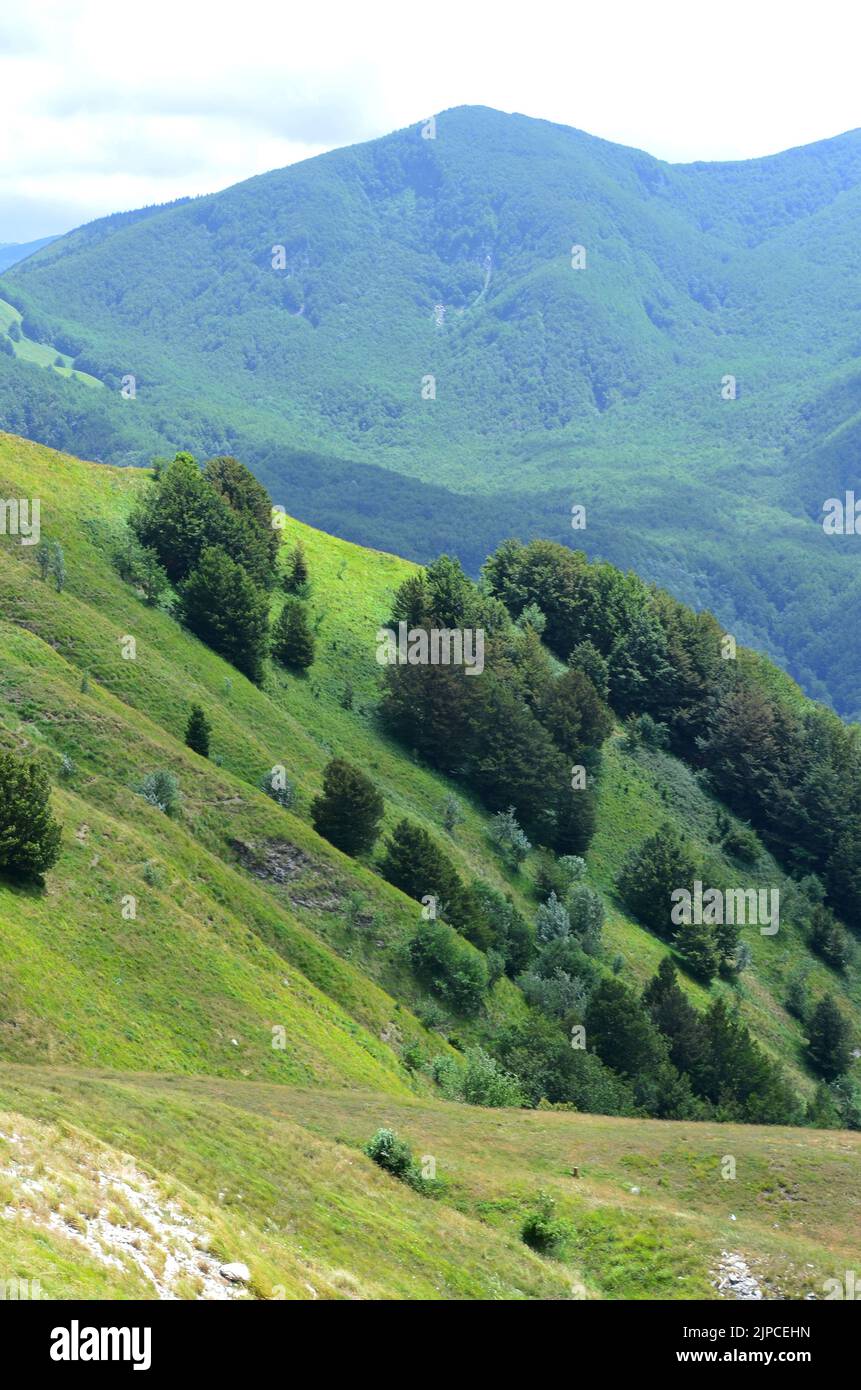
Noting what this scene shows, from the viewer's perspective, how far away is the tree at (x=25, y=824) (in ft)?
130

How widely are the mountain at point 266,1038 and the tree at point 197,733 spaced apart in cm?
79

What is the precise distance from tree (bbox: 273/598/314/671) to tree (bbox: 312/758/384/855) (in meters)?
21.3

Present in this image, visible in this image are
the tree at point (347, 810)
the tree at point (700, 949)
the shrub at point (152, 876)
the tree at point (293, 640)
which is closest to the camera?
the shrub at point (152, 876)

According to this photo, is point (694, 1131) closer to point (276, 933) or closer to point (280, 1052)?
point (280, 1052)

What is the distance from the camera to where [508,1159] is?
3491 cm

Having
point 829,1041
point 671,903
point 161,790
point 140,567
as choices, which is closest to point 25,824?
point 161,790

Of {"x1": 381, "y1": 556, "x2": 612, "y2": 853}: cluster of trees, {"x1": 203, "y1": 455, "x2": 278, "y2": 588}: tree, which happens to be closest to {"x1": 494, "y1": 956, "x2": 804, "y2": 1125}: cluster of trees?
{"x1": 381, "y1": 556, "x2": 612, "y2": 853}: cluster of trees

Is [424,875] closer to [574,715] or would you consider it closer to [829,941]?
[574,715]

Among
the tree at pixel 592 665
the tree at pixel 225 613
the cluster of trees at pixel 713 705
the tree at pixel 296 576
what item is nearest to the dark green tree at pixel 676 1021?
the tree at pixel 225 613

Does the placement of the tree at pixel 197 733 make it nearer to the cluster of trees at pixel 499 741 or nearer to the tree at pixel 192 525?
the tree at pixel 192 525

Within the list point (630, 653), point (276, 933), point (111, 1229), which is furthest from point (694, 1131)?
point (630, 653)

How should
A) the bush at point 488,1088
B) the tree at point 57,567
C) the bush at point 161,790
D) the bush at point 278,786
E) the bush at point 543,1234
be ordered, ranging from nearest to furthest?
the bush at point 543,1234, the bush at point 488,1088, the bush at point 161,790, the bush at point 278,786, the tree at point 57,567

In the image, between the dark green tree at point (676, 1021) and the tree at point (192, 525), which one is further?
the tree at point (192, 525)
